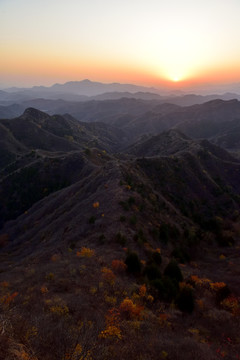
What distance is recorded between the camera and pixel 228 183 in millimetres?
79312

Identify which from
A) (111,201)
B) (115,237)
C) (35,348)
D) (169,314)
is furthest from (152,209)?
(35,348)

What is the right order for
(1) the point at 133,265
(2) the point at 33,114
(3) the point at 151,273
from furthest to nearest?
1. (2) the point at 33,114
2. (1) the point at 133,265
3. (3) the point at 151,273

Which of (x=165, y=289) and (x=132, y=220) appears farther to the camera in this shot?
(x=132, y=220)

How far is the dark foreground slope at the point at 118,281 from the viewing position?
1127cm

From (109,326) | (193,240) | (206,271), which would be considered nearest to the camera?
(109,326)

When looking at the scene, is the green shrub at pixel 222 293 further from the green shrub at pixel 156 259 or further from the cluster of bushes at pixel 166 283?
the green shrub at pixel 156 259

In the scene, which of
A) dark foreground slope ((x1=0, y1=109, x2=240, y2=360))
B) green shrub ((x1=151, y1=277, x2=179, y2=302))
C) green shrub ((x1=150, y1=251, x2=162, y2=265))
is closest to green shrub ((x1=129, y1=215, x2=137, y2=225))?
dark foreground slope ((x1=0, y1=109, x2=240, y2=360))

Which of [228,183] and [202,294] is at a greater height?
[202,294]

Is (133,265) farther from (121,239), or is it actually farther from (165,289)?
(121,239)

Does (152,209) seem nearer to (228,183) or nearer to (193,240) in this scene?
(193,240)

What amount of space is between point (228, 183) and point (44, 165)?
70.2 m

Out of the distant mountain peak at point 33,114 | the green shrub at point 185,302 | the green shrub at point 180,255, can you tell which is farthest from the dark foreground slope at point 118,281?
the distant mountain peak at point 33,114

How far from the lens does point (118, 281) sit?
60.8ft

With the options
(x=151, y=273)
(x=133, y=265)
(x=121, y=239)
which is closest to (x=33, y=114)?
(x=121, y=239)
